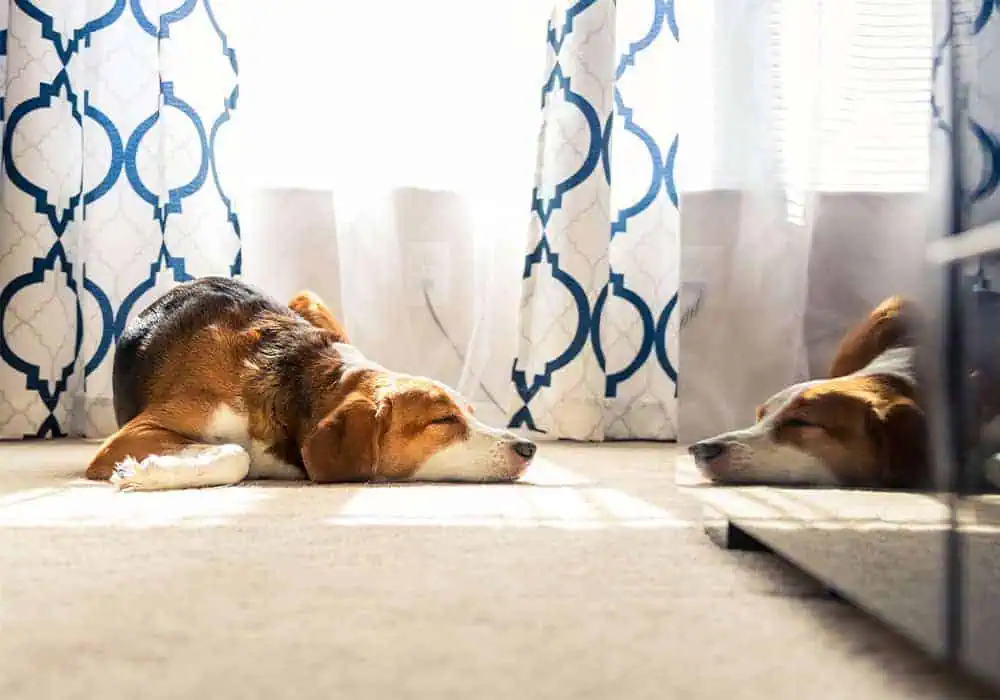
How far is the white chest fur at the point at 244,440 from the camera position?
1.54 metres

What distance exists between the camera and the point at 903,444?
1.90ft

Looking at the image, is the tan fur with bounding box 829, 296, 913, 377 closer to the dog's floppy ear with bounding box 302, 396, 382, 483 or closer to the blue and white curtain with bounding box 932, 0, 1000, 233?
the blue and white curtain with bounding box 932, 0, 1000, 233

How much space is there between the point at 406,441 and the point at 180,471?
320 mm

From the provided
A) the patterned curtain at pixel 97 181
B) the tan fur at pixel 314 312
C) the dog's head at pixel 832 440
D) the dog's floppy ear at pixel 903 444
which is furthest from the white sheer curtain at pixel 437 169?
the dog's floppy ear at pixel 903 444

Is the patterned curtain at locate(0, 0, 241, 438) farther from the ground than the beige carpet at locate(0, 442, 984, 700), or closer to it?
farther from the ground

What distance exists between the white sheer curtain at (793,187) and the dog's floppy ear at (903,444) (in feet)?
0.24

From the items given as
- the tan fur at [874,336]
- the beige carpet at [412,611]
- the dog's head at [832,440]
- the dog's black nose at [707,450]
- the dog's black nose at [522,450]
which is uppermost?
the tan fur at [874,336]

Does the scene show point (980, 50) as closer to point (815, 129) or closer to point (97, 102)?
point (815, 129)

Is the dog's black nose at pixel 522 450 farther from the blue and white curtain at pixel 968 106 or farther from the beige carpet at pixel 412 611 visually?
the blue and white curtain at pixel 968 106

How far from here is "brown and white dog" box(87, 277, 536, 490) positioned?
1.46m

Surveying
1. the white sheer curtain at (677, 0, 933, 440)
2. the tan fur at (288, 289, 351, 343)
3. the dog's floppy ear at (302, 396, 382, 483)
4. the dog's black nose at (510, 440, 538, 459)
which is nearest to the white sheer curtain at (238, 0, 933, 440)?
the tan fur at (288, 289, 351, 343)

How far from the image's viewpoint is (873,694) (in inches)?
20.7

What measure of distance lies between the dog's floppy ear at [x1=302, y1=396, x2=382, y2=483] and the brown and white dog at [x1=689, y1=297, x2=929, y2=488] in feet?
2.29

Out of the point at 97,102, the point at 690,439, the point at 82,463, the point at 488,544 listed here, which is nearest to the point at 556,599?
the point at 488,544
